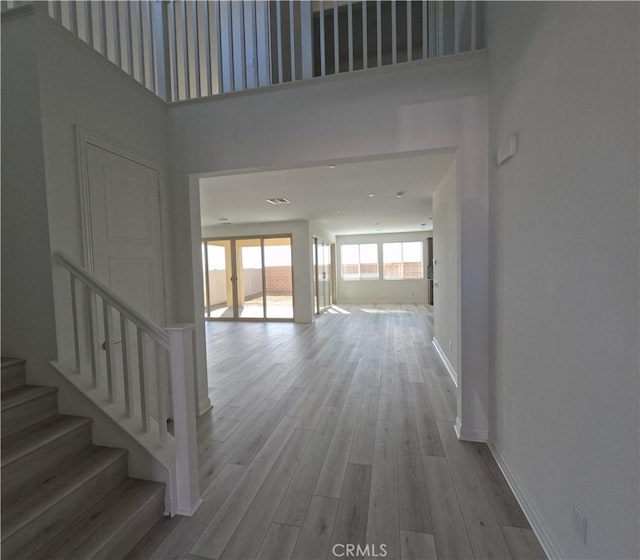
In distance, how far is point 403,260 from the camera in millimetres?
10680

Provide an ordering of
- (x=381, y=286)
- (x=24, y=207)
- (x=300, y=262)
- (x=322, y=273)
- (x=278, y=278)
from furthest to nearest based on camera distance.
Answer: (x=381, y=286) → (x=322, y=273) → (x=278, y=278) → (x=300, y=262) → (x=24, y=207)

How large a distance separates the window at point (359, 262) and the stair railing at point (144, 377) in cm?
941

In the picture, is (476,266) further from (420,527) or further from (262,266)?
(262,266)

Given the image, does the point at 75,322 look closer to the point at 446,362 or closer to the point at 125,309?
the point at 125,309

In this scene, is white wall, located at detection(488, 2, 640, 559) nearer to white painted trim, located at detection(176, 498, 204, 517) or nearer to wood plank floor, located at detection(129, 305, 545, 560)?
wood plank floor, located at detection(129, 305, 545, 560)

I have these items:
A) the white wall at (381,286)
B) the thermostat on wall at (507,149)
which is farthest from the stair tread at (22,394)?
the white wall at (381,286)

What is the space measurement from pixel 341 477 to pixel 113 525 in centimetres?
125

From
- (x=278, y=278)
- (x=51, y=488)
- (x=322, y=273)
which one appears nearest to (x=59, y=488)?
(x=51, y=488)

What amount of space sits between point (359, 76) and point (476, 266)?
1705mm

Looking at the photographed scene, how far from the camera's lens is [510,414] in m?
1.93

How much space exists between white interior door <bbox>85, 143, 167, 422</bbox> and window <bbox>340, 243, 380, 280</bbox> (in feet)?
28.7

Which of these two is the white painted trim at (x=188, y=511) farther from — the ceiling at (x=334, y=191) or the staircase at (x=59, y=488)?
the ceiling at (x=334, y=191)

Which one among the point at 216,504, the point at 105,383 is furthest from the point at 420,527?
the point at 105,383

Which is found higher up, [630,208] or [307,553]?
[630,208]
